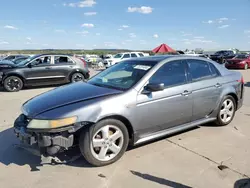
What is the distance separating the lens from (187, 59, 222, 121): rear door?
426 cm

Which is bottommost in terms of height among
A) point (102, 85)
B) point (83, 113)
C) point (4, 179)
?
point (4, 179)

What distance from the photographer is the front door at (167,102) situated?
3609 mm

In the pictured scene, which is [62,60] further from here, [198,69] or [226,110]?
[226,110]

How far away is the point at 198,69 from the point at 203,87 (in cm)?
38

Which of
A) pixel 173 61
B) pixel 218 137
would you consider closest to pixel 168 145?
pixel 218 137

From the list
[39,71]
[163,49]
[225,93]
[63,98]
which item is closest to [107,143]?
[63,98]

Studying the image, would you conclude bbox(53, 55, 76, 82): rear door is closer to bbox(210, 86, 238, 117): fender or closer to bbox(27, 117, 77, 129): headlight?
bbox(210, 86, 238, 117): fender

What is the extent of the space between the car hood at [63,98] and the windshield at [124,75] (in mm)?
237

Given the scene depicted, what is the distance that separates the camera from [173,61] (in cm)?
420

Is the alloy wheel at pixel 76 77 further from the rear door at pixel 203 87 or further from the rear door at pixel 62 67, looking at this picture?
the rear door at pixel 203 87

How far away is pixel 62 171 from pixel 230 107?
3.62 meters

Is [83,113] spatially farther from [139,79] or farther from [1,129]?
[1,129]

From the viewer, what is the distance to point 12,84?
9.97 m

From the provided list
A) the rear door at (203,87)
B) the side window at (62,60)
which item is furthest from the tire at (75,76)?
the rear door at (203,87)
